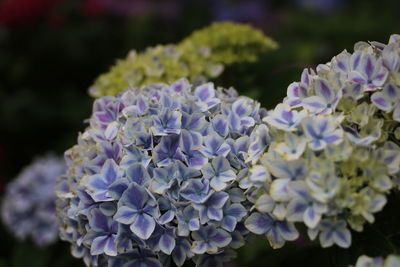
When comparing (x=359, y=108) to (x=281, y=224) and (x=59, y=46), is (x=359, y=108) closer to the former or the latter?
(x=281, y=224)

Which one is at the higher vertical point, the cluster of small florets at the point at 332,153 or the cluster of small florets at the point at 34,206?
the cluster of small florets at the point at 332,153

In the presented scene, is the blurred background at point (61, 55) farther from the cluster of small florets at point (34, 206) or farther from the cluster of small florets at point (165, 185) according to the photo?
the cluster of small florets at point (165, 185)

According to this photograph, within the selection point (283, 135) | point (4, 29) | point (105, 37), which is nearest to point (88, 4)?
point (105, 37)

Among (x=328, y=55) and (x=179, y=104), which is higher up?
(x=179, y=104)

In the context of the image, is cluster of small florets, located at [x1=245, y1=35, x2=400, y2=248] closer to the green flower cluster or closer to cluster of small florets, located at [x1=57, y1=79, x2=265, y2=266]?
cluster of small florets, located at [x1=57, y1=79, x2=265, y2=266]

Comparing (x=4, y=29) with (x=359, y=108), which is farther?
(x=4, y=29)

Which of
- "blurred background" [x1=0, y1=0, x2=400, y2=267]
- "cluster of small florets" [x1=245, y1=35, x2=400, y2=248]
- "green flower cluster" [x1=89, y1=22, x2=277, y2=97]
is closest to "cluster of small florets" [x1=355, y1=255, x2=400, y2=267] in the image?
"cluster of small florets" [x1=245, y1=35, x2=400, y2=248]

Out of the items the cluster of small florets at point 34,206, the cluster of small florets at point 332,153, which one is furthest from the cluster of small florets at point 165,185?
the cluster of small florets at point 34,206
